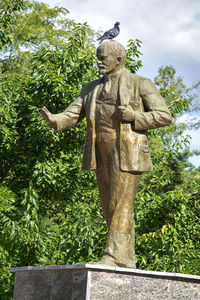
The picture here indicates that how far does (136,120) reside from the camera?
Answer: 17.1 feet

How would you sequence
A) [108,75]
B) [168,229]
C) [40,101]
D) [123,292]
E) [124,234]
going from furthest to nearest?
1. [40,101]
2. [168,229]
3. [108,75]
4. [124,234]
5. [123,292]

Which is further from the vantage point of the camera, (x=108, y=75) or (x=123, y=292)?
(x=108, y=75)

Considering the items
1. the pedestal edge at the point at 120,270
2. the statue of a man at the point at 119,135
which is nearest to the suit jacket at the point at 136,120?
the statue of a man at the point at 119,135

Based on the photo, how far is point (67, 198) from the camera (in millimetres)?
10273

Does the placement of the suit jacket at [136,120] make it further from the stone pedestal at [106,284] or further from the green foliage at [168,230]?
the green foliage at [168,230]

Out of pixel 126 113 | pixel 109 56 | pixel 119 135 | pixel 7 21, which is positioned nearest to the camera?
pixel 126 113

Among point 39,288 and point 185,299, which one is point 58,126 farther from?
point 185,299

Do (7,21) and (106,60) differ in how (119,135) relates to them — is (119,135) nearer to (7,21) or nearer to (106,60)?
(106,60)

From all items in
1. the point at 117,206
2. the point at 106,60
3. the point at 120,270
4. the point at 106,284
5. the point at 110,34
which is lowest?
the point at 106,284

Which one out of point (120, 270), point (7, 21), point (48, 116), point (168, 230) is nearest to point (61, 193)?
point (168, 230)

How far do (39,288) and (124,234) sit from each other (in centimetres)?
97

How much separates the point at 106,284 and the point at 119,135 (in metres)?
1.47

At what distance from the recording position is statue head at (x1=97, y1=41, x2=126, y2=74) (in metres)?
5.45

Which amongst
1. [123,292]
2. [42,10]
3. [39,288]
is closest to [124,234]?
[123,292]
